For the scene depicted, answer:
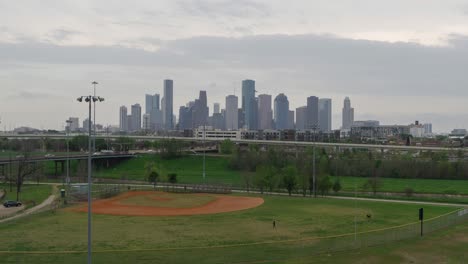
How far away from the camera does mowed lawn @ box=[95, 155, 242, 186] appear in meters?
110

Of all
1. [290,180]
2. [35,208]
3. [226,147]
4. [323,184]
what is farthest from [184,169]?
[35,208]

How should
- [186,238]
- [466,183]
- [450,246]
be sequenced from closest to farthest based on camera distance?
[450,246]
[186,238]
[466,183]

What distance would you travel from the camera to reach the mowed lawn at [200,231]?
3500 centimetres

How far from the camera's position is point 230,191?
7938 centimetres

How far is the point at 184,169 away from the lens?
420ft

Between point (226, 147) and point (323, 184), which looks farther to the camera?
point (226, 147)

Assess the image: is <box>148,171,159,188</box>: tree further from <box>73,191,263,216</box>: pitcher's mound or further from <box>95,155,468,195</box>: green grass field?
<box>95,155,468,195</box>: green grass field

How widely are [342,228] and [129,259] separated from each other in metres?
21.1

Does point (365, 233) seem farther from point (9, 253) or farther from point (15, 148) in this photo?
point (15, 148)

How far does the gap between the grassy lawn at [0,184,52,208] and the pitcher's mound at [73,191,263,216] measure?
841 centimetres

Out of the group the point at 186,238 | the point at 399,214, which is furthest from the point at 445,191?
the point at 186,238

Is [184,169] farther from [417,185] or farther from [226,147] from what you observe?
[417,185]

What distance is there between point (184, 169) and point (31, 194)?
55.8 m

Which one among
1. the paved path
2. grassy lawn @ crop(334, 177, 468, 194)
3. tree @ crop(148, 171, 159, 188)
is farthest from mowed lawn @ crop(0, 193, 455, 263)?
tree @ crop(148, 171, 159, 188)
